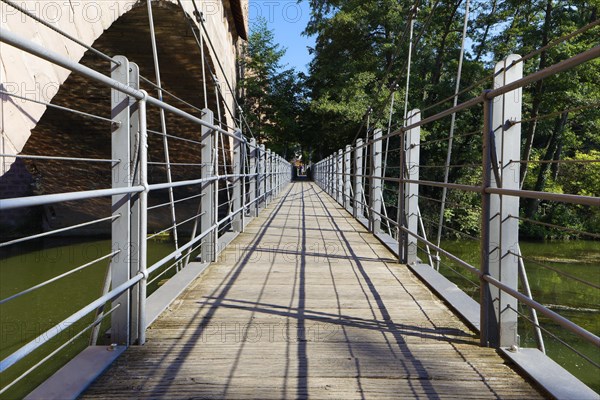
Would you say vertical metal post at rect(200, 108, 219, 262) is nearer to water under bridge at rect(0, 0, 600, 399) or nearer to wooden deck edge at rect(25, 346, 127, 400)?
water under bridge at rect(0, 0, 600, 399)

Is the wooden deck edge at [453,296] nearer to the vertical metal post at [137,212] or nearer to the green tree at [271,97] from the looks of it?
the vertical metal post at [137,212]

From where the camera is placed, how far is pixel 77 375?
59.7 inches

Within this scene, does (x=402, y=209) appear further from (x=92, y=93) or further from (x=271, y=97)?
(x=271, y=97)

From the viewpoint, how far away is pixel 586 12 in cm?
1567

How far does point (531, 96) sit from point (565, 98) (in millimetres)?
1173

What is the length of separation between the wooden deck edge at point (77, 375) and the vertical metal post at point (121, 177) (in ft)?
0.44

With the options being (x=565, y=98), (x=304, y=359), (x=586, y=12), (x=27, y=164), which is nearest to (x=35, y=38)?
(x=304, y=359)

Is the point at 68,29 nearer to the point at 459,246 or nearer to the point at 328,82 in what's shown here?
the point at 459,246

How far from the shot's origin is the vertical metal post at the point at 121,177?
1727 mm

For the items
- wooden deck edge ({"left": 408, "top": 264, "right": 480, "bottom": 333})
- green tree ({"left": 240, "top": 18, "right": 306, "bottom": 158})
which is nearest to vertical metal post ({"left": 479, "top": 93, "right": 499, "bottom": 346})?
wooden deck edge ({"left": 408, "top": 264, "right": 480, "bottom": 333})

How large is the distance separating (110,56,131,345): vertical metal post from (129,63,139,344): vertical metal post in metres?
0.05

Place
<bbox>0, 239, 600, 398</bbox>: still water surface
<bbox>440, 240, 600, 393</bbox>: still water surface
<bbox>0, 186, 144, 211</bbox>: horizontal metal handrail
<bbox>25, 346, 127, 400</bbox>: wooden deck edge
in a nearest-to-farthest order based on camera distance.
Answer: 1. <bbox>0, 186, 144, 211</bbox>: horizontal metal handrail
2. <bbox>25, 346, 127, 400</bbox>: wooden deck edge
3. <bbox>0, 239, 600, 398</bbox>: still water surface
4. <bbox>440, 240, 600, 393</bbox>: still water surface

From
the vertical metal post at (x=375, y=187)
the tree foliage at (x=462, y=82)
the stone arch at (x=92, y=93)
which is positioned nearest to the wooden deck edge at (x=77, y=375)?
the stone arch at (x=92, y=93)

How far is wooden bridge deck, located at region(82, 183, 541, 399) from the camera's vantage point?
59.1 inches
